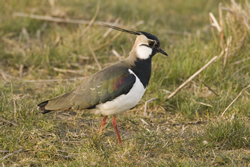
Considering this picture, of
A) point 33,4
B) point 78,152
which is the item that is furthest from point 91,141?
point 33,4

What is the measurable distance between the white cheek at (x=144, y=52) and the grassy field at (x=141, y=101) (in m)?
Answer: 0.85

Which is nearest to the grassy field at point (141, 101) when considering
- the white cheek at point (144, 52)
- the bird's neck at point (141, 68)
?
the bird's neck at point (141, 68)

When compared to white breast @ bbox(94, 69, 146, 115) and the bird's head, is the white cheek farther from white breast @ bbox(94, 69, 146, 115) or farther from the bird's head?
white breast @ bbox(94, 69, 146, 115)

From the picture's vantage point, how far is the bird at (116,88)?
391 centimetres

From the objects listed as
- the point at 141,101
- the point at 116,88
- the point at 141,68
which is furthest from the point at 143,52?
the point at 141,101

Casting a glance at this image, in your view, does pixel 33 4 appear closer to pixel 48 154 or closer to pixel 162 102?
pixel 162 102

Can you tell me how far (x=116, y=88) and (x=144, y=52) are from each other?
579 millimetres

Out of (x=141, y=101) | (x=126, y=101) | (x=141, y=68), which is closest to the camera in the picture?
(x=126, y=101)

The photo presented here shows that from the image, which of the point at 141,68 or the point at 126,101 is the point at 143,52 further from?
the point at 126,101

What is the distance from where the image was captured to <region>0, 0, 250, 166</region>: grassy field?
3.72m

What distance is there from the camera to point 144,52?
4.18m

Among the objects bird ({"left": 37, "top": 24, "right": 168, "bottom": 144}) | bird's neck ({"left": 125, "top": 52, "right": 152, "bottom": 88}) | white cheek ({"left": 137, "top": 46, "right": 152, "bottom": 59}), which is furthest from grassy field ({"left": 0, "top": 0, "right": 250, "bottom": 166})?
white cheek ({"left": 137, "top": 46, "right": 152, "bottom": 59})

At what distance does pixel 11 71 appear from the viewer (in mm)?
5973

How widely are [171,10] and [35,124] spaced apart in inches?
225
